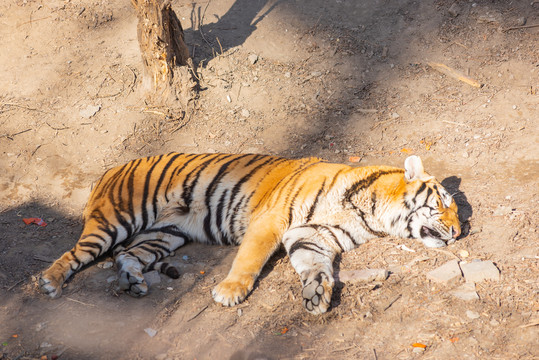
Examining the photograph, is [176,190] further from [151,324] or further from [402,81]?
[402,81]

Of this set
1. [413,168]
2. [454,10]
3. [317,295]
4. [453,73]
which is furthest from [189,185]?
[454,10]

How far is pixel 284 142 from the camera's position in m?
5.61

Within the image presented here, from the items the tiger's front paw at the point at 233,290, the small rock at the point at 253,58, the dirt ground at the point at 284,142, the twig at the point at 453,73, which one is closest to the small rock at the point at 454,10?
the dirt ground at the point at 284,142

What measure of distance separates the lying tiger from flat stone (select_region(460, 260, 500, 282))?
0.37 meters

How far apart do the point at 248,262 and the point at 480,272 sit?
1510mm

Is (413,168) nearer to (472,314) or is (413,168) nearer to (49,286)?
(472,314)

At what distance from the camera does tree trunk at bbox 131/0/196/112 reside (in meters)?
5.46

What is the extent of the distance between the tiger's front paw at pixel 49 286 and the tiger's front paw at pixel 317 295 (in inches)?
64.4

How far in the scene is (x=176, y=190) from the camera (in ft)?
14.2

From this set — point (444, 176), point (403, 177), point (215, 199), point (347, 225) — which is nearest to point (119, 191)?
point (215, 199)

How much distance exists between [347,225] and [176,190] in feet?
4.55

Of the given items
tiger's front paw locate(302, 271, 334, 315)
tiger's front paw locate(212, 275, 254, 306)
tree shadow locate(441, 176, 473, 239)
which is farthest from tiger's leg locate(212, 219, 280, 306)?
tree shadow locate(441, 176, 473, 239)

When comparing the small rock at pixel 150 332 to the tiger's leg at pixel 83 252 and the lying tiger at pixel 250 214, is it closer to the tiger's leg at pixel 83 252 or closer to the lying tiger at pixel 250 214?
the lying tiger at pixel 250 214

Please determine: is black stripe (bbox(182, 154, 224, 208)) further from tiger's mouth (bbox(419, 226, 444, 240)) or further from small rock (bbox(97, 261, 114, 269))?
tiger's mouth (bbox(419, 226, 444, 240))
